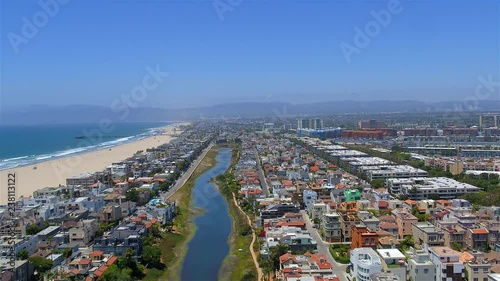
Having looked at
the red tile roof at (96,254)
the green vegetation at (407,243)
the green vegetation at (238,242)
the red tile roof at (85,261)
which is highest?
the red tile roof at (85,261)

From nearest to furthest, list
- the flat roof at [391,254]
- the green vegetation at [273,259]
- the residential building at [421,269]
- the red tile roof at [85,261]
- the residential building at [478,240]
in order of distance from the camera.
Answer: the residential building at [421,269] < the flat roof at [391,254] < the red tile roof at [85,261] < the green vegetation at [273,259] < the residential building at [478,240]

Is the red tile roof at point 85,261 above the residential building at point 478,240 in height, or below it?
above

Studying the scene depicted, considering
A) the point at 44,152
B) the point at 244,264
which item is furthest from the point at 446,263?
the point at 44,152

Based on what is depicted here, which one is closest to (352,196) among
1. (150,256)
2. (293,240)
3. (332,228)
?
(332,228)

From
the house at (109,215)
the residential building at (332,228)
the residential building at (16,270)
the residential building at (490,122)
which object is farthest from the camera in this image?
the residential building at (490,122)

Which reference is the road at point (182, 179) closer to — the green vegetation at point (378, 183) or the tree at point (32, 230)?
the tree at point (32, 230)

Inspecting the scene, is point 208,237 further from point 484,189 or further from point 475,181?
point 475,181

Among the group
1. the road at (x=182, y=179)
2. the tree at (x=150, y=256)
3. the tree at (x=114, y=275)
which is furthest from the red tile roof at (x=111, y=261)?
the road at (x=182, y=179)

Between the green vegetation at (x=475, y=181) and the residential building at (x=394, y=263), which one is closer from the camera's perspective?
the residential building at (x=394, y=263)

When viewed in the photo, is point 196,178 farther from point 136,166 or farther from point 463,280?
point 463,280
